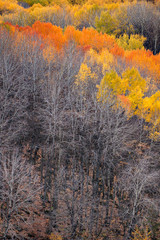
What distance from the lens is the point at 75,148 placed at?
95.0 feet

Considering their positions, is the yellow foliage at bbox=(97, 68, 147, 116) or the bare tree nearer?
the bare tree

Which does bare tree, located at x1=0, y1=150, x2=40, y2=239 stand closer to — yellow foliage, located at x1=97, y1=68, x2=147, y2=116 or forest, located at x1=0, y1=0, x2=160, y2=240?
forest, located at x1=0, y1=0, x2=160, y2=240

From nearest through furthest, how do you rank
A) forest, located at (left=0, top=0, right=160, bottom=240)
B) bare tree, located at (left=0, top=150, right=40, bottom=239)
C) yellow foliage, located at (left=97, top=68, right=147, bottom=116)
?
bare tree, located at (left=0, top=150, right=40, bottom=239), forest, located at (left=0, top=0, right=160, bottom=240), yellow foliage, located at (left=97, top=68, right=147, bottom=116)

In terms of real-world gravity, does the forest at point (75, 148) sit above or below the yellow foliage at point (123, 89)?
below

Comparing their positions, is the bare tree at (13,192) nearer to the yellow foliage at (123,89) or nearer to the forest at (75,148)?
the forest at (75,148)

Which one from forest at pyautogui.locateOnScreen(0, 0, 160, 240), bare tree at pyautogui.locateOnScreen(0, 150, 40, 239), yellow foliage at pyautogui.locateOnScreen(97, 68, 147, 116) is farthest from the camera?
yellow foliage at pyautogui.locateOnScreen(97, 68, 147, 116)

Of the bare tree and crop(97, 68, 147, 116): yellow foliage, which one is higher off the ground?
crop(97, 68, 147, 116): yellow foliage

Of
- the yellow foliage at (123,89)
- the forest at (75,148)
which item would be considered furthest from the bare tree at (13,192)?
the yellow foliage at (123,89)

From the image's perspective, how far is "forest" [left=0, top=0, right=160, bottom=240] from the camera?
21.2 metres

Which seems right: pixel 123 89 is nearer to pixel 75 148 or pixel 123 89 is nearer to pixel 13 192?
pixel 75 148

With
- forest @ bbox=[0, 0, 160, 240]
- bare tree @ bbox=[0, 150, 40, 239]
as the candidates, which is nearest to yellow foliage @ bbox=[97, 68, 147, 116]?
forest @ bbox=[0, 0, 160, 240]

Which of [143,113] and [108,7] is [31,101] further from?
[108,7]

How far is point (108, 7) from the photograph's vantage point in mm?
76312

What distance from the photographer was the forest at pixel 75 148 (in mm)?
21234
